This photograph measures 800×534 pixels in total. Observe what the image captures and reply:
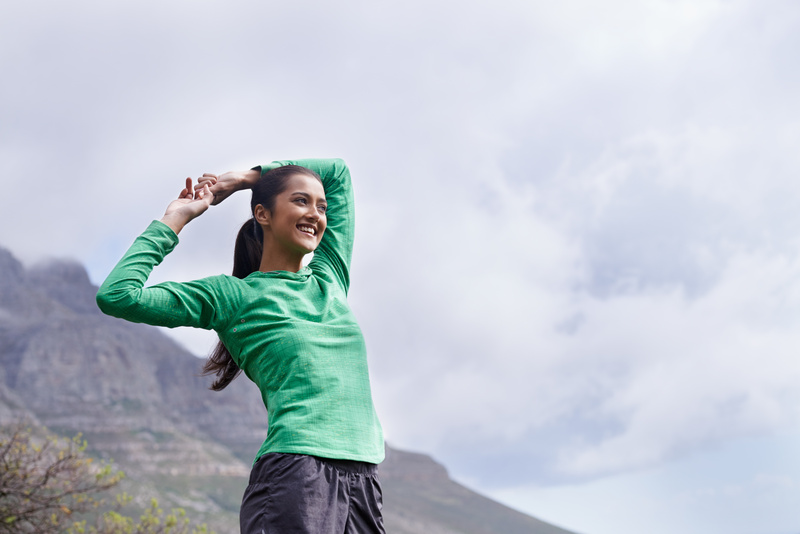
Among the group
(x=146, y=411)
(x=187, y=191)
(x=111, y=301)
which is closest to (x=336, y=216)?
(x=187, y=191)

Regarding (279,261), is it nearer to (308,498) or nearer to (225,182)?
(225,182)

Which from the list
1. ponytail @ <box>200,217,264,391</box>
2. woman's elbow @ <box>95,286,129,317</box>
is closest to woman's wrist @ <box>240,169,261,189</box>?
ponytail @ <box>200,217,264,391</box>

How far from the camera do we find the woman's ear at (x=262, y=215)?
2766 millimetres

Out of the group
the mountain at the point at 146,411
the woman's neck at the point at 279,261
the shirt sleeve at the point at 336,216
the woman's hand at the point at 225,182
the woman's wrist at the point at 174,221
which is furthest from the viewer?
the mountain at the point at 146,411

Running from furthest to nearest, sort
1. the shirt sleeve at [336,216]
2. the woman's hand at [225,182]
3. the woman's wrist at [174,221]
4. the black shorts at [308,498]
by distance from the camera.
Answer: the shirt sleeve at [336,216] → the woman's hand at [225,182] → the woman's wrist at [174,221] → the black shorts at [308,498]

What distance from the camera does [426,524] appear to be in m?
104

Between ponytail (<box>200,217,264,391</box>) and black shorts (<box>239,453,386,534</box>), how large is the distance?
54cm

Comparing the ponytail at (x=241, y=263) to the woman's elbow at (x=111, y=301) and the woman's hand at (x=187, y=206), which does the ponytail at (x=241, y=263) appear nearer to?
the woman's hand at (x=187, y=206)

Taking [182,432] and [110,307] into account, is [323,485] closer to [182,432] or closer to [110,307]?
[110,307]

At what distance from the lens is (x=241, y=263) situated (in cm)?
291

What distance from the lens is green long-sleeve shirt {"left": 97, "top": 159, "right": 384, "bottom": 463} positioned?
92.4 inches

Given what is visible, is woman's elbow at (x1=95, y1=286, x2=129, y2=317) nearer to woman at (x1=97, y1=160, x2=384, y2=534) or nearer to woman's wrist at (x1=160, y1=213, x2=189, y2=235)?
woman at (x1=97, y1=160, x2=384, y2=534)

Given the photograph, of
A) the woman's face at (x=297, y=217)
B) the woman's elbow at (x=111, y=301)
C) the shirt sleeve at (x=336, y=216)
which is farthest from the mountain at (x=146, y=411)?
the woman's elbow at (x=111, y=301)

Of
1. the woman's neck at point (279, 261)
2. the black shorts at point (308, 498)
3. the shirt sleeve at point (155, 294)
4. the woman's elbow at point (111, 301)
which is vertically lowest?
the black shorts at point (308, 498)
